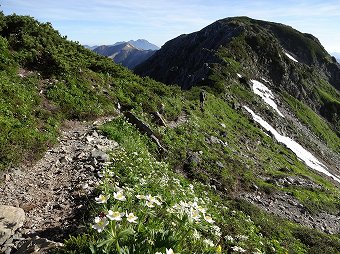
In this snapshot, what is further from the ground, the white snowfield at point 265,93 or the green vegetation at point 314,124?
the white snowfield at point 265,93

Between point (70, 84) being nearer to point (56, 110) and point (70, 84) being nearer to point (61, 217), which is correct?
point (56, 110)

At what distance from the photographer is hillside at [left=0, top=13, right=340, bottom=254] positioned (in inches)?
318

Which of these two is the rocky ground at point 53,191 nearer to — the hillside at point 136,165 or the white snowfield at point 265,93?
the hillside at point 136,165

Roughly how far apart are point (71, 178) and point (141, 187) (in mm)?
2834

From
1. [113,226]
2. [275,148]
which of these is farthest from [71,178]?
[275,148]

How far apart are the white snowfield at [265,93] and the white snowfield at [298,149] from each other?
1165 cm

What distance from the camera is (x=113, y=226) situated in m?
6.28

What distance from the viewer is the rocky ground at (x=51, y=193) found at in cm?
973

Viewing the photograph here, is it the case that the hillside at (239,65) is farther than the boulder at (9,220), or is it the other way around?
the hillside at (239,65)

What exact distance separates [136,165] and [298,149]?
46643mm

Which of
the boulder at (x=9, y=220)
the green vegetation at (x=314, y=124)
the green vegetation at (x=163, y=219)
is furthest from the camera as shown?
the green vegetation at (x=314, y=124)

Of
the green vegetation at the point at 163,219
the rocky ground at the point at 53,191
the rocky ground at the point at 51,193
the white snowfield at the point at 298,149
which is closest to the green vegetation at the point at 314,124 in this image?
the white snowfield at the point at 298,149

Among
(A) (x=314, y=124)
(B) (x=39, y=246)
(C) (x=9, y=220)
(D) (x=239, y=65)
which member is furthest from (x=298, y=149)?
(B) (x=39, y=246)

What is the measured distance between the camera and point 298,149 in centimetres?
5722
